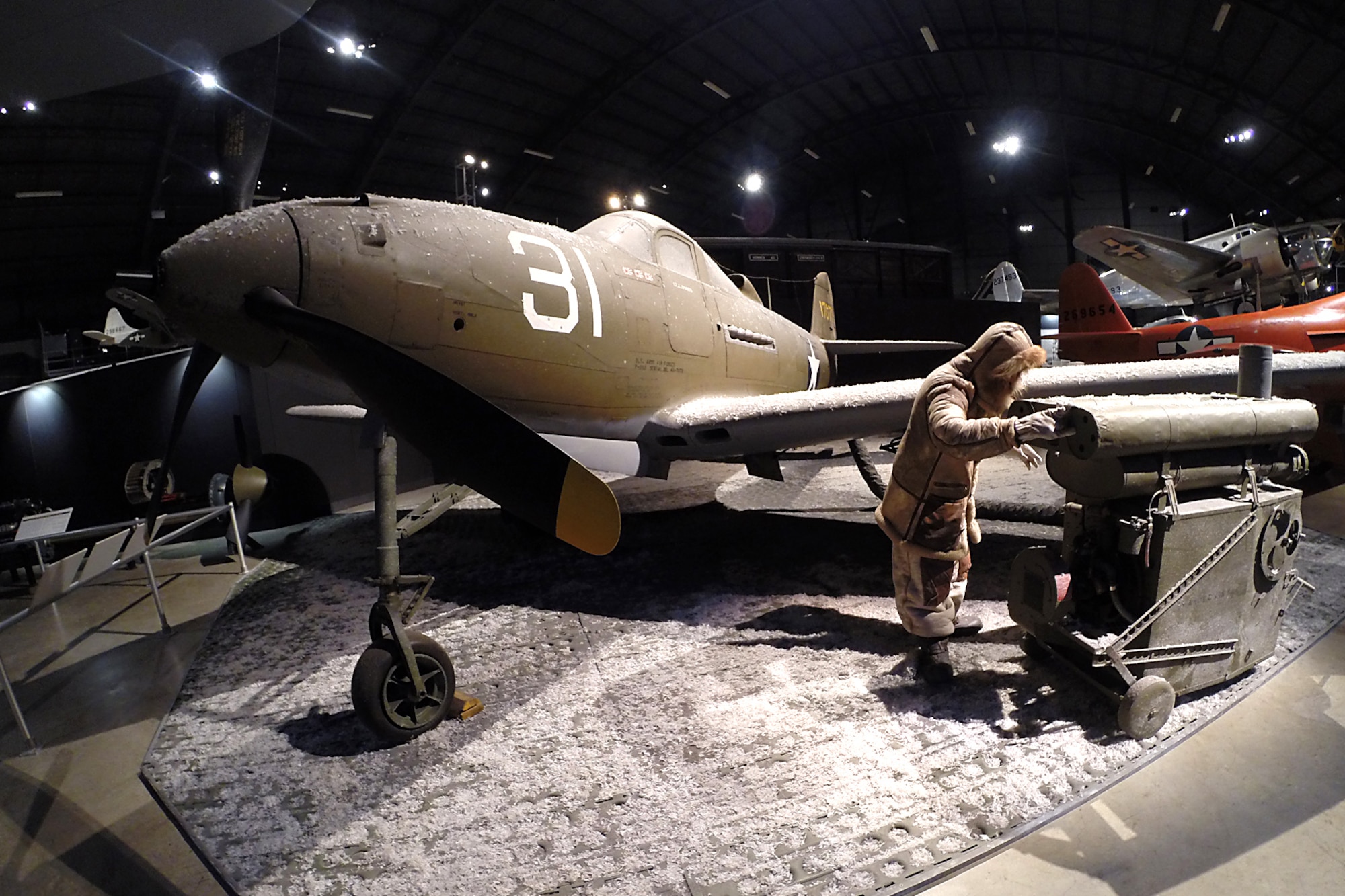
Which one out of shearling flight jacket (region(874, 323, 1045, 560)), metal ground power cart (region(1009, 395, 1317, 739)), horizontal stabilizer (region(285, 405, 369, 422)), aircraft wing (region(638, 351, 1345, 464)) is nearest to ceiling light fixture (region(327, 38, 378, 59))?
horizontal stabilizer (region(285, 405, 369, 422))

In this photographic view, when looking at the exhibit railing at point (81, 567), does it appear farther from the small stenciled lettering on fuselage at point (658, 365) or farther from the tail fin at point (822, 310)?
the tail fin at point (822, 310)

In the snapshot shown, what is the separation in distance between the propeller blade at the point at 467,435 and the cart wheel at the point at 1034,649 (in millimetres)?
1900

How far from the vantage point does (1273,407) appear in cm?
227

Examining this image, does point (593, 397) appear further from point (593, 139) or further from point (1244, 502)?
point (593, 139)

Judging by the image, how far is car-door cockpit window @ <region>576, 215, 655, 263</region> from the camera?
3668 millimetres

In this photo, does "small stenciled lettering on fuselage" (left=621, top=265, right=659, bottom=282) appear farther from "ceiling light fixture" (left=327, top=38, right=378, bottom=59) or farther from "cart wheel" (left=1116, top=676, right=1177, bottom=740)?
"ceiling light fixture" (left=327, top=38, right=378, bottom=59)

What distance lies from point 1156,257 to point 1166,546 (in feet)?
29.9

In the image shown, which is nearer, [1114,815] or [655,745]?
[1114,815]

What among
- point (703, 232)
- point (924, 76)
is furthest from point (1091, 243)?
point (703, 232)

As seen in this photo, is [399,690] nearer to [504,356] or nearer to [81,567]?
[504,356]

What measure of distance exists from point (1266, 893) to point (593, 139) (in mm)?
13940

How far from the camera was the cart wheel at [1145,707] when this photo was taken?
77.0 inches

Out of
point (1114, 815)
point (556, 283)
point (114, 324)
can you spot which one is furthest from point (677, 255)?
point (114, 324)

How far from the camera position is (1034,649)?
2.54 meters
